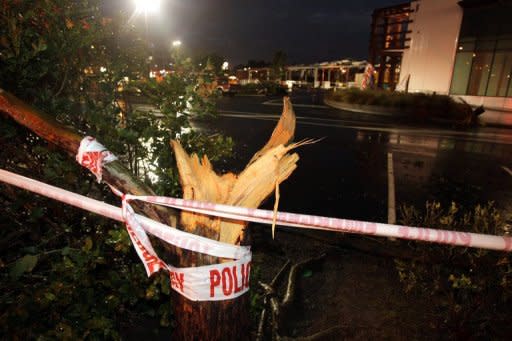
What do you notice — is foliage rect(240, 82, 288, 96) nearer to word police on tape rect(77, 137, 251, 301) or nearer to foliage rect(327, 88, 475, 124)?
foliage rect(327, 88, 475, 124)

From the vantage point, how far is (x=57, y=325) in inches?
71.4

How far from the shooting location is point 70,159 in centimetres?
225

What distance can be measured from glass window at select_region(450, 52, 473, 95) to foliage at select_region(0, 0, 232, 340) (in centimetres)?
2615

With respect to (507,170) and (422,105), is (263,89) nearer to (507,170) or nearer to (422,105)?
(422,105)

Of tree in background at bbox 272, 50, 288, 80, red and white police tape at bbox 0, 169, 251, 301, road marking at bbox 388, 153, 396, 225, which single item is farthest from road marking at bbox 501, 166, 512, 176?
tree in background at bbox 272, 50, 288, 80

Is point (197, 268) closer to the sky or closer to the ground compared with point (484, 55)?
closer to the ground

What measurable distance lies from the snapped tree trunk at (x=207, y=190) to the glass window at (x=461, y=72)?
26.6 meters

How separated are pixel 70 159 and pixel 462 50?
27633 mm

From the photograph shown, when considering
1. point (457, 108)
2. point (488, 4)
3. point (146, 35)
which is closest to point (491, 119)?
point (457, 108)

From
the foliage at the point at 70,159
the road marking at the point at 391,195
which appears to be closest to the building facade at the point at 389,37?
the road marking at the point at 391,195

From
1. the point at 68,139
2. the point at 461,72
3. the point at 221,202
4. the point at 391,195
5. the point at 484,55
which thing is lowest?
the point at 391,195

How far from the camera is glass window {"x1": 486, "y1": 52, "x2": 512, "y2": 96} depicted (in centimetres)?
2073

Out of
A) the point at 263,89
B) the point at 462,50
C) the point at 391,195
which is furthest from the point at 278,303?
Answer: the point at 263,89

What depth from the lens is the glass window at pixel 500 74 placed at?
20734 millimetres
